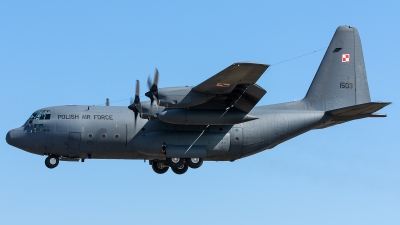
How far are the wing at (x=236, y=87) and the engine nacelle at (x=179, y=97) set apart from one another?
232 millimetres

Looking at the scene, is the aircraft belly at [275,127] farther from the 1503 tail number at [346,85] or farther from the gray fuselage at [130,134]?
the 1503 tail number at [346,85]

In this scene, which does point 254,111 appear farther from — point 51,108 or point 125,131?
point 51,108

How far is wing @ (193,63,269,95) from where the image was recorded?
882 inches

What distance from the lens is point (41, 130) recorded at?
2606 centimetres

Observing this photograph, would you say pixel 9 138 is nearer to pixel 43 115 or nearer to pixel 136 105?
pixel 43 115

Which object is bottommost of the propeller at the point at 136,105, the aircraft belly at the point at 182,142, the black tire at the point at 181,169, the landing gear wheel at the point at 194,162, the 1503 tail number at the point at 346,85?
the black tire at the point at 181,169

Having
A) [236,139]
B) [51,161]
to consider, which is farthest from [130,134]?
[236,139]

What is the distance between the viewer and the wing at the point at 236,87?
2261 cm

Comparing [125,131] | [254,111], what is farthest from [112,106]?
[254,111]

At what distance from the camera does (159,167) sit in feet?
91.6

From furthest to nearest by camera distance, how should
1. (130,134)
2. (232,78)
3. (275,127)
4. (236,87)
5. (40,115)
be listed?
(275,127) < (40,115) < (130,134) < (236,87) < (232,78)

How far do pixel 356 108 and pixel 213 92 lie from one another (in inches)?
219

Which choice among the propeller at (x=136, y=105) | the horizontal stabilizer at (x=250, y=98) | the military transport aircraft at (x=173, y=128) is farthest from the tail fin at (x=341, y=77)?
the propeller at (x=136, y=105)

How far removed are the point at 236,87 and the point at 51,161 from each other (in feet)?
24.7
